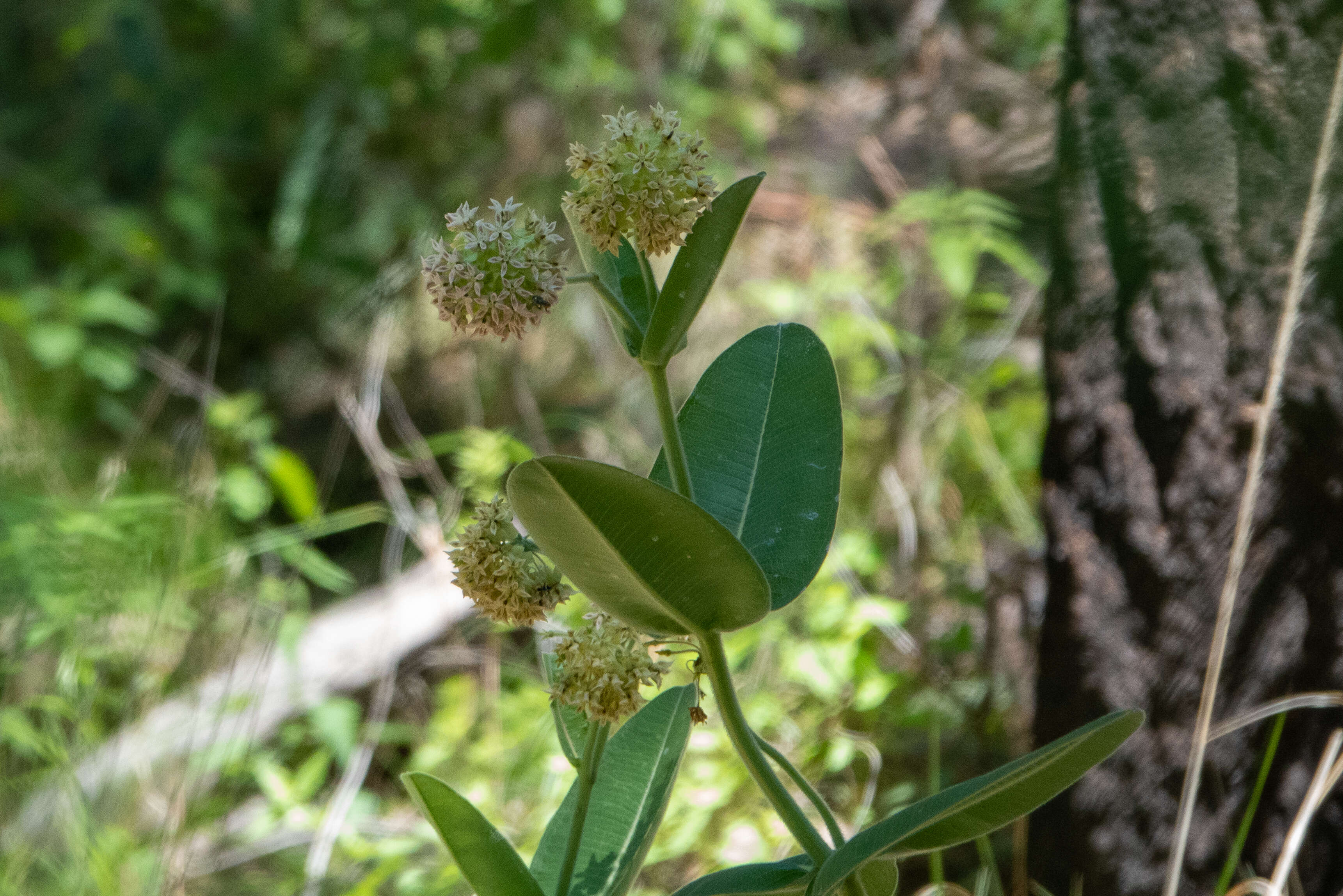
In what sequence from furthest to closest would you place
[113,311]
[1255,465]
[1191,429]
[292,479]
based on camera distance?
[113,311]
[292,479]
[1191,429]
[1255,465]

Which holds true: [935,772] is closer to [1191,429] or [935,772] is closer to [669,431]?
[1191,429]

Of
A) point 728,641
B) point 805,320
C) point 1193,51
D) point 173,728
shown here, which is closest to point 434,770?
point 173,728

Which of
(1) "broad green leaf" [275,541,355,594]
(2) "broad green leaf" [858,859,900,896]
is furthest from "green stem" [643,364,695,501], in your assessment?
(1) "broad green leaf" [275,541,355,594]

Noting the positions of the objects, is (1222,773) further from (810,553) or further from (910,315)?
(910,315)

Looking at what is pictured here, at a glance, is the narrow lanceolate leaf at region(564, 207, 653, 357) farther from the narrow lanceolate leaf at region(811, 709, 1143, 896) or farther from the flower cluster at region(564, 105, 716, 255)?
the narrow lanceolate leaf at region(811, 709, 1143, 896)

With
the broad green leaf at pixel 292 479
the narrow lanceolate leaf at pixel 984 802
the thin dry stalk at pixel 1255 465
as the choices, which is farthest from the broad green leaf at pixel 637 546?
the broad green leaf at pixel 292 479


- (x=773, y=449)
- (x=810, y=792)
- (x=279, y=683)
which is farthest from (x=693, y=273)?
(x=279, y=683)
